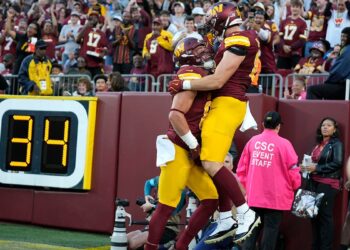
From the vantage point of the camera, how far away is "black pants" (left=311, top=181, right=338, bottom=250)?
10.4 metres

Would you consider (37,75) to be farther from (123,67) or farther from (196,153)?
(196,153)

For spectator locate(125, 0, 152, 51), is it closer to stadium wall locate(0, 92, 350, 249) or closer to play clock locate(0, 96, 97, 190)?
play clock locate(0, 96, 97, 190)

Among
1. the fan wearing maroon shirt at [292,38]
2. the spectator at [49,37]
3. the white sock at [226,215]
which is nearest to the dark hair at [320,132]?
the white sock at [226,215]

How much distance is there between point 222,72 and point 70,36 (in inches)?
459

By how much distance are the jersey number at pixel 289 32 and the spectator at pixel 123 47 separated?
3092mm

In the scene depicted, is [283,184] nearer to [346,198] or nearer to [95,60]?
[346,198]

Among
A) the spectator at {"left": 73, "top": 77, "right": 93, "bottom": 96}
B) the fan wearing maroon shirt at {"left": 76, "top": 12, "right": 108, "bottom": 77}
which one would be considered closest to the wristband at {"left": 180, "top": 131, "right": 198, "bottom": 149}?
the spectator at {"left": 73, "top": 77, "right": 93, "bottom": 96}

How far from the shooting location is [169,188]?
24.6 feet

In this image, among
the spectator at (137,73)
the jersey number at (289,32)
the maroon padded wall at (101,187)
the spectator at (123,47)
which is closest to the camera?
the maroon padded wall at (101,187)

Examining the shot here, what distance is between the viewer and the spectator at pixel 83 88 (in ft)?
43.5

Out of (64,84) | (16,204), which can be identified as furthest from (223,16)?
(64,84)

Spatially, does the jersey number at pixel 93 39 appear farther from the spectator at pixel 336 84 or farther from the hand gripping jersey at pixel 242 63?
the hand gripping jersey at pixel 242 63

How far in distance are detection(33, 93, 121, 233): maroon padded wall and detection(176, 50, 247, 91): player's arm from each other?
451cm

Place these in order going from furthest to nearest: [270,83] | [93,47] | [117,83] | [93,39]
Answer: [93,39]
[93,47]
[270,83]
[117,83]
